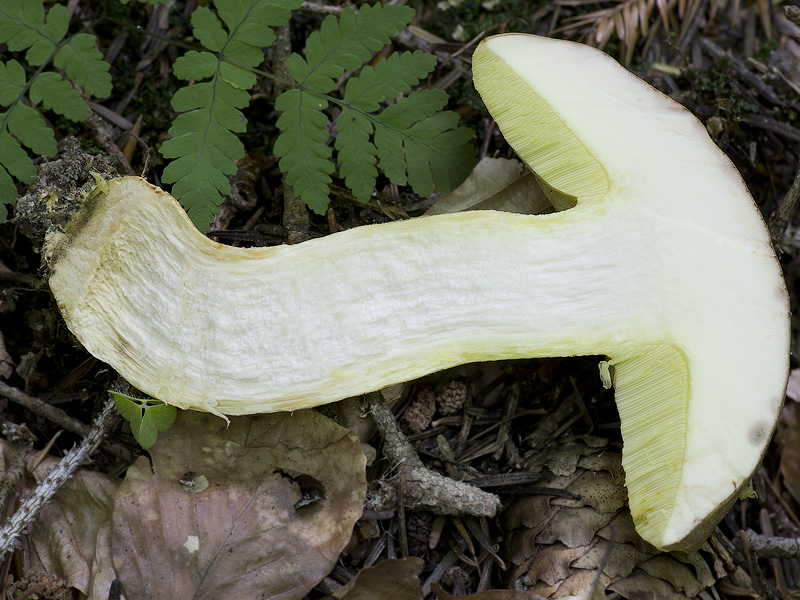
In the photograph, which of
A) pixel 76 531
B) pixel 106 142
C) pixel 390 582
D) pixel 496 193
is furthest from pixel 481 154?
pixel 76 531

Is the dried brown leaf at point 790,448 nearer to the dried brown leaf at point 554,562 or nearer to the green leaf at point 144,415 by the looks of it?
the dried brown leaf at point 554,562

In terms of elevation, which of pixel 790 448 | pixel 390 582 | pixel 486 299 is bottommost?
pixel 790 448

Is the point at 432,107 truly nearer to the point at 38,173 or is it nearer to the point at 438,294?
the point at 438,294

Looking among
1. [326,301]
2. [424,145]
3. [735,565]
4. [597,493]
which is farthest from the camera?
[424,145]

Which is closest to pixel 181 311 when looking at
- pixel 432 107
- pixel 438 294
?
pixel 438 294

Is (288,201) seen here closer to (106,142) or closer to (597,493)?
(106,142)

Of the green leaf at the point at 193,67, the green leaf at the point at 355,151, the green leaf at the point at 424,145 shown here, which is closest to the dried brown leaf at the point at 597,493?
the green leaf at the point at 424,145

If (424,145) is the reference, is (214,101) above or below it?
above
